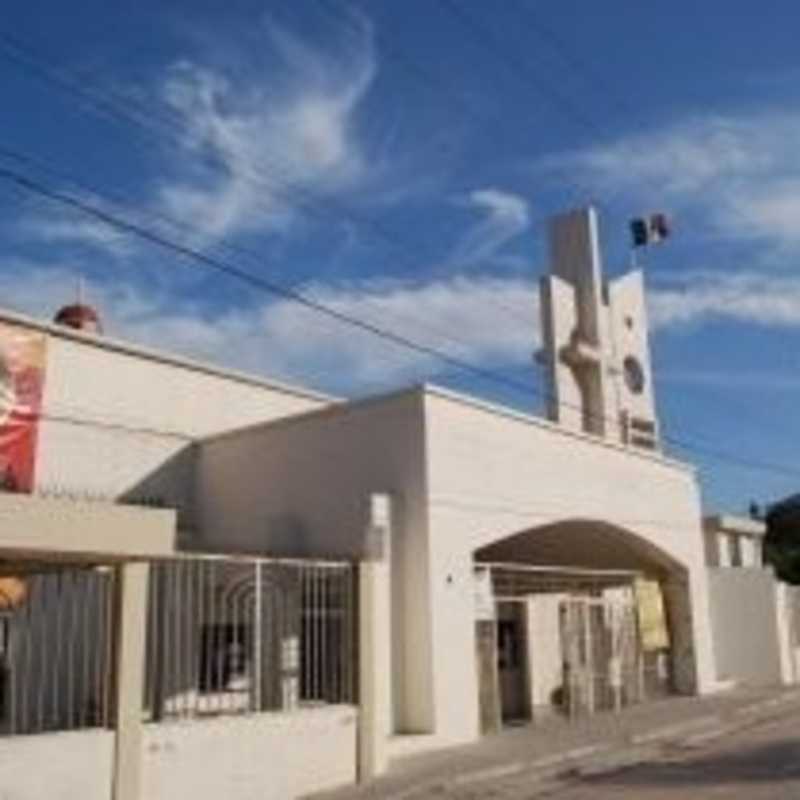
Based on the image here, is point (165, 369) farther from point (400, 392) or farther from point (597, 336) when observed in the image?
point (597, 336)

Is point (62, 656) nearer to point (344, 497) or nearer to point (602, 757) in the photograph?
point (344, 497)

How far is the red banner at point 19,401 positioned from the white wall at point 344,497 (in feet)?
11.3

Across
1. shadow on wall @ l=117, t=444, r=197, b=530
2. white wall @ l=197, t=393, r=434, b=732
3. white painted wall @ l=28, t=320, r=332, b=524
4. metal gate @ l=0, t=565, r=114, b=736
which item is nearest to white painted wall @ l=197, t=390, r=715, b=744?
white wall @ l=197, t=393, r=434, b=732

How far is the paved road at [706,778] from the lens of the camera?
15273 millimetres

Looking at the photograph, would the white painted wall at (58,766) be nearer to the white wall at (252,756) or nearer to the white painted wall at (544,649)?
the white wall at (252,756)

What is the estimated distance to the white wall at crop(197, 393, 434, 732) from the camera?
68.5 feet

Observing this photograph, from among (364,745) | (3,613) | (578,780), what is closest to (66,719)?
(3,613)

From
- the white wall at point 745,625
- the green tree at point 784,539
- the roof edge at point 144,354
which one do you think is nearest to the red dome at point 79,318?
the roof edge at point 144,354

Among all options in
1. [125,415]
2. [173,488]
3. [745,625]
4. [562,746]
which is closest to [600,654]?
[562,746]

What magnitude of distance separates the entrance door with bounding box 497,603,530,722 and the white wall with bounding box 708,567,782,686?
1098 cm

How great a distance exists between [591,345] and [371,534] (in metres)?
19.3

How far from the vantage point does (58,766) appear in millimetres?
13375

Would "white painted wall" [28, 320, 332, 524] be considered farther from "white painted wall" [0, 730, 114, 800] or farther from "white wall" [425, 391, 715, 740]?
"white painted wall" [0, 730, 114, 800]

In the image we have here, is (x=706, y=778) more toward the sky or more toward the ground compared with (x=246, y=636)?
more toward the ground
